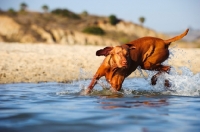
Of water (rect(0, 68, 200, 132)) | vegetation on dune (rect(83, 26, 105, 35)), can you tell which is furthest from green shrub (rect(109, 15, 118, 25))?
water (rect(0, 68, 200, 132))

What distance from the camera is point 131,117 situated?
14.4 feet

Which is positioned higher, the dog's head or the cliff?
the cliff

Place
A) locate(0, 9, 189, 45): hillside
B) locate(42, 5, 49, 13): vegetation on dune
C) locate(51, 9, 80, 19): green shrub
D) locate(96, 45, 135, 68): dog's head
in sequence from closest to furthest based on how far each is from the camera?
1. locate(96, 45, 135, 68): dog's head
2. locate(0, 9, 189, 45): hillside
3. locate(51, 9, 80, 19): green shrub
4. locate(42, 5, 49, 13): vegetation on dune

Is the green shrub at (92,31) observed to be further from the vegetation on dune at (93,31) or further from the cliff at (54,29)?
the cliff at (54,29)

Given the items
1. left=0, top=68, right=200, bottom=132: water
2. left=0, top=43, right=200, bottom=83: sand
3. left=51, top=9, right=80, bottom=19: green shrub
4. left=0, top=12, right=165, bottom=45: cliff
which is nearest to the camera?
left=0, top=68, right=200, bottom=132: water

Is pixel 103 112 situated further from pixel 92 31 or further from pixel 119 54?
pixel 92 31

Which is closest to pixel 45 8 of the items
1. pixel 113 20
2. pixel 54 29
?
pixel 113 20

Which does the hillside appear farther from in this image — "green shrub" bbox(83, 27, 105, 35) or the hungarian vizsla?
the hungarian vizsla

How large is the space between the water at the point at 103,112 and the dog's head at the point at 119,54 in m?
0.59

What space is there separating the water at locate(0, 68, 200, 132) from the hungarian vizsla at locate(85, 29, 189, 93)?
0.33 metres

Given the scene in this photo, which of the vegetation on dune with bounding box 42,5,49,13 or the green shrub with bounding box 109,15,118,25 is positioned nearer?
the green shrub with bounding box 109,15,118,25

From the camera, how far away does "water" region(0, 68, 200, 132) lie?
12.7ft

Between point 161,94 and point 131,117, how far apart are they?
2.64 metres

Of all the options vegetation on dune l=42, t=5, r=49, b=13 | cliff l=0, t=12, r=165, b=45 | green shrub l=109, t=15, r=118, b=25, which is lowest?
cliff l=0, t=12, r=165, b=45
